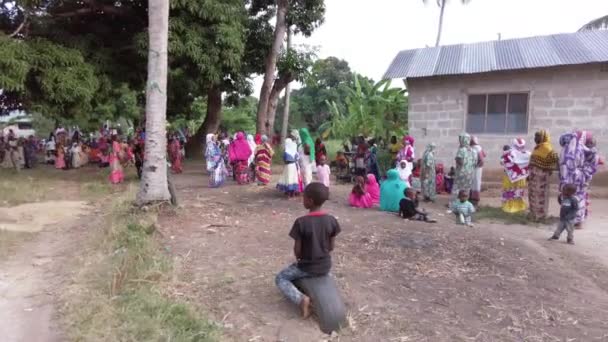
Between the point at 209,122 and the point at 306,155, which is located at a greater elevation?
the point at 209,122

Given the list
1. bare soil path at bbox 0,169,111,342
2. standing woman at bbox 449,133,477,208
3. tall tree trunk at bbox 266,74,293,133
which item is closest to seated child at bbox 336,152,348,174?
tall tree trunk at bbox 266,74,293,133

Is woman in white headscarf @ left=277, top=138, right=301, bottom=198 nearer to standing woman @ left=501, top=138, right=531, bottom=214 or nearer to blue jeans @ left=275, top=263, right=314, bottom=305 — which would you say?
standing woman @ left=501, top=138, right=531, bottom=214

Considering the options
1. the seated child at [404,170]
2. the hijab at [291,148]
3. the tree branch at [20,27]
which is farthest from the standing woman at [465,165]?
the tree branch at [20,27]

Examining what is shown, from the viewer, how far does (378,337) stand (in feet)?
12.0

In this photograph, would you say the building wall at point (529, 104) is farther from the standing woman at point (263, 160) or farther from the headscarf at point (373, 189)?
the standing woman at point (263, 160)

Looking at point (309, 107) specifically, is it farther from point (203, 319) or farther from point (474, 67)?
point (203, 319)

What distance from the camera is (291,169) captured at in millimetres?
9281

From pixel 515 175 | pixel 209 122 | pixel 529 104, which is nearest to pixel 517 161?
pixel 515 175

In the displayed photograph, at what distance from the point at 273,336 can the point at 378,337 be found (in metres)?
0.79

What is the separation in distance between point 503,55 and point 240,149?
639cm

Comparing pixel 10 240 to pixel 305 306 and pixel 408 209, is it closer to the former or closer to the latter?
pixel 305 306

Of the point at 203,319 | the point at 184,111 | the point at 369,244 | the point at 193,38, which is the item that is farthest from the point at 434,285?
the point at 184,111

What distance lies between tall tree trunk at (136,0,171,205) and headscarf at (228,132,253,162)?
3778 mm

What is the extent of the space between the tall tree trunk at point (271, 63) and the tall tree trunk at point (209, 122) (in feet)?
6.75
